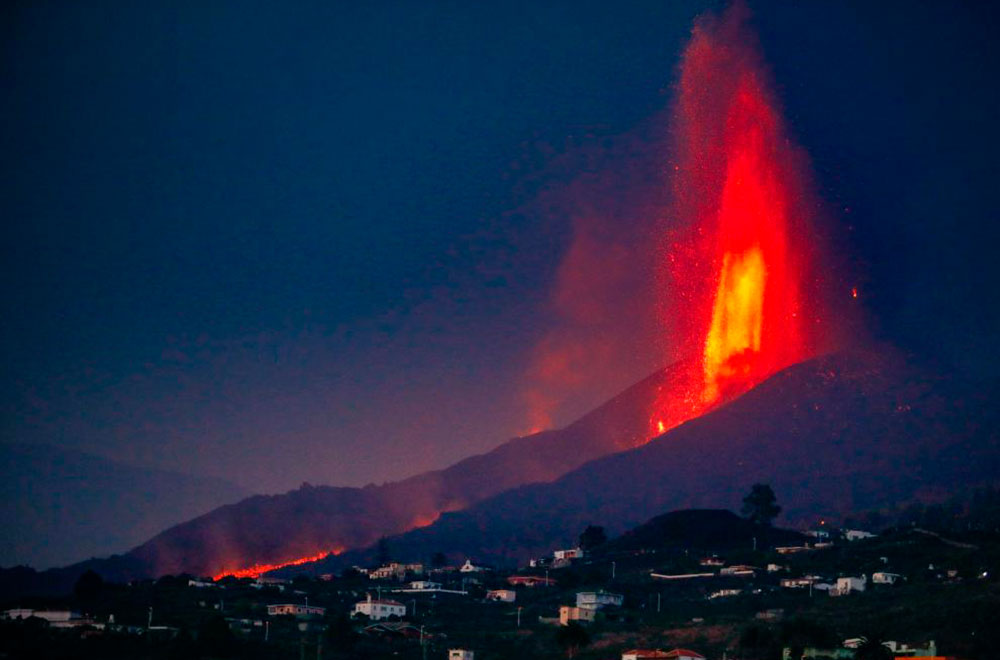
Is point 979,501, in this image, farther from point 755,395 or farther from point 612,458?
point 612,458

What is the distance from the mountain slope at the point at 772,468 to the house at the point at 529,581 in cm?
4972

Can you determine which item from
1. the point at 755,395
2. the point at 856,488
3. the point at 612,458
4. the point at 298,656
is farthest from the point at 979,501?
the point at 298,656

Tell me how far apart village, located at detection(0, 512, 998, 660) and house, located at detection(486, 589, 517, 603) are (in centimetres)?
14

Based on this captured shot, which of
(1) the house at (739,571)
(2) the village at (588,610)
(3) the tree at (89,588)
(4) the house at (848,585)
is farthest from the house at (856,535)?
(3) the tree at (89,588)

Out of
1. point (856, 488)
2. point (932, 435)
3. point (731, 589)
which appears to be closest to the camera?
point (731, 589)

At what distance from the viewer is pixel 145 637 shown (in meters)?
84.5

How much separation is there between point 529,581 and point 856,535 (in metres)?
28.6

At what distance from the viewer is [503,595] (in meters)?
110

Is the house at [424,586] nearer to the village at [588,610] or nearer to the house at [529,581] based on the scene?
the village at [588,610]

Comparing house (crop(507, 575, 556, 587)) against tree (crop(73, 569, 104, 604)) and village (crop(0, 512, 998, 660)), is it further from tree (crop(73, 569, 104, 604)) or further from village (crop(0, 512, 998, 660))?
tree (crop(73, 569, 104, 604))

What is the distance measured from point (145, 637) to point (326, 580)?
4203 centimetres

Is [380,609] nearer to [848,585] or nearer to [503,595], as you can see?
[503,595]

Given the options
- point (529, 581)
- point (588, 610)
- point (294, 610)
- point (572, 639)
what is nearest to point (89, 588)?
point (294, 610)

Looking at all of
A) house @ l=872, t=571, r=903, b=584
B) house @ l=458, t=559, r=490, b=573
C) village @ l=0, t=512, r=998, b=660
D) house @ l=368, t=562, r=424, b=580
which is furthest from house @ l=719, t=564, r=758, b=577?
house @ l=368, t=562, r=424, b=580
